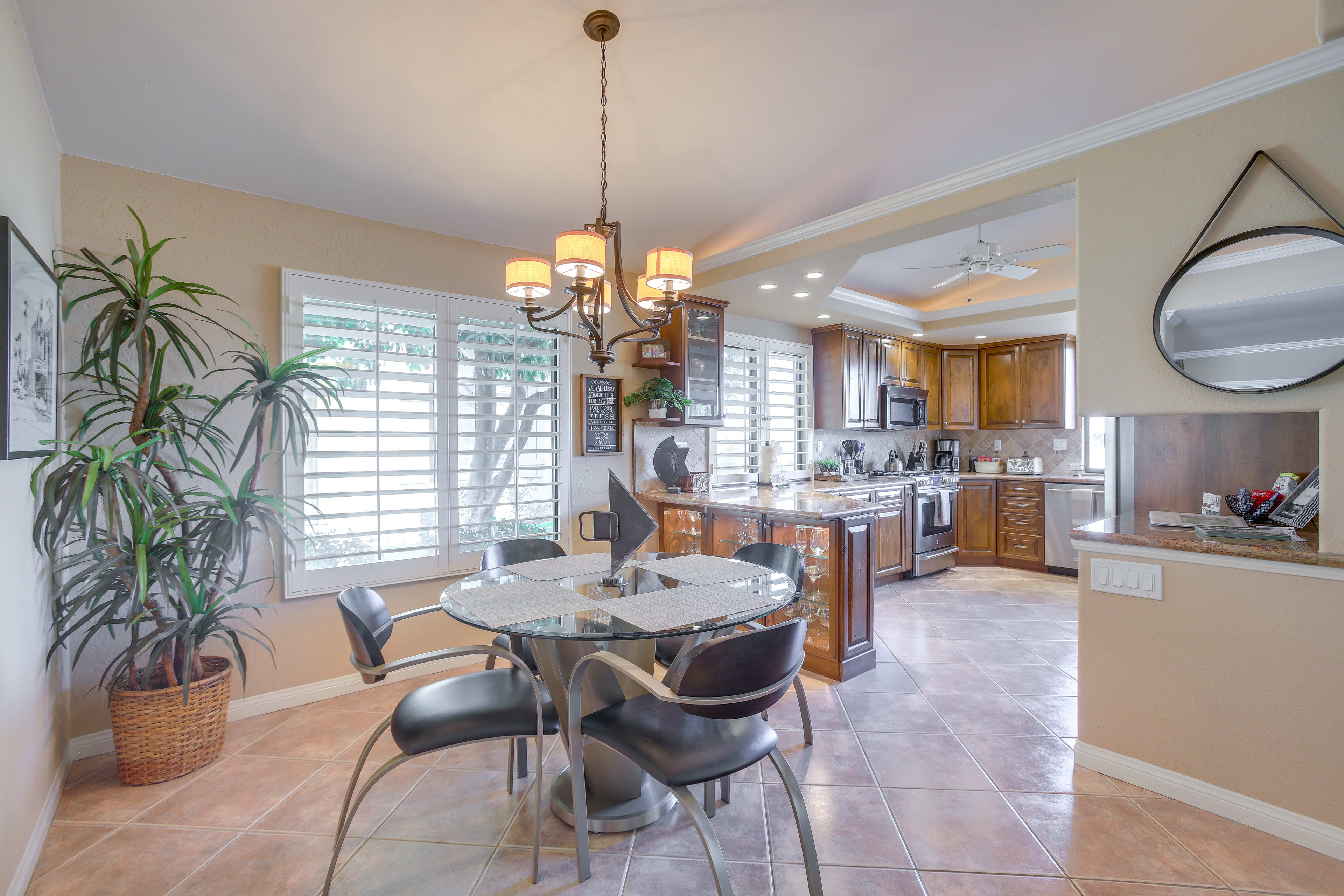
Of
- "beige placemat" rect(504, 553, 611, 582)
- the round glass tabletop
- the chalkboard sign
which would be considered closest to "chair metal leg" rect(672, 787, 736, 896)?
the round glass tabletop

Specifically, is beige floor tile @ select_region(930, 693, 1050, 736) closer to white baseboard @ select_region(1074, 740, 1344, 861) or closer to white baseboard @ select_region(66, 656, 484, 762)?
white baseboard @ select_region(1074, 740, 1344, 861)

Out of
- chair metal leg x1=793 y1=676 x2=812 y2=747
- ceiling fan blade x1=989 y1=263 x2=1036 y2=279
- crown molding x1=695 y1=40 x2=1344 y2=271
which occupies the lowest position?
chair metal leg x1=793 y1=676 x2=812 y2=747

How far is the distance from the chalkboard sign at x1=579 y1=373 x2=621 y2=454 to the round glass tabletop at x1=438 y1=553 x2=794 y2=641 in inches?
62.1

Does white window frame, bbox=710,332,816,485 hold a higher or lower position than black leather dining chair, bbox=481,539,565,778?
higher

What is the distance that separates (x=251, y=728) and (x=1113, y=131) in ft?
14.8

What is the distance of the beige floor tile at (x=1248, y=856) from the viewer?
1686mm

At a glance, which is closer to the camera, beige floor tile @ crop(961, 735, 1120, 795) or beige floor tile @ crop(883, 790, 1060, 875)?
beige floor tile @ crop(883, 790, 1060, 875)

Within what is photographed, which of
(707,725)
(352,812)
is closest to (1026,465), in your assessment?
(707,725)

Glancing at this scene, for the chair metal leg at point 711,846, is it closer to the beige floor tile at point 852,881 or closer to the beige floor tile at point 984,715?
the beige floor tile at point 852,881

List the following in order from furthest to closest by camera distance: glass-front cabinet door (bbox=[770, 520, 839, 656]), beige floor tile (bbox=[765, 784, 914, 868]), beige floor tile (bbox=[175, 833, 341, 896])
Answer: glass-front cabinet door (bbox=[770, 520, 839, 656]) → beige floor tile (bbox=[765, 784, 914, 868]) → beige floor tile (bbox=[175, 833, 341, 896])

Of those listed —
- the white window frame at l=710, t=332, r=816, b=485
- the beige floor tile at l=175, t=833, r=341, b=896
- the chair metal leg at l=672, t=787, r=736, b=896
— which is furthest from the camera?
the white window frame at l=710, t=332, r=816, b=485

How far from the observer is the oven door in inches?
215

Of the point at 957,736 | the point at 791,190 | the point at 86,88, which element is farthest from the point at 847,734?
the point at 86,88

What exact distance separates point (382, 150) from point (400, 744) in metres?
2.44
